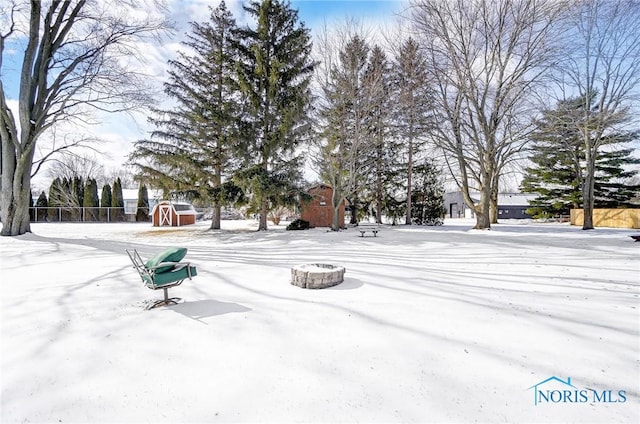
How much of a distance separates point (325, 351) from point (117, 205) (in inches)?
1475

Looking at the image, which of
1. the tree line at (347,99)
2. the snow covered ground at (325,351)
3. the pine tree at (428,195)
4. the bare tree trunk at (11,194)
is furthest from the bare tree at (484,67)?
the bare tree trunk at (11,194)

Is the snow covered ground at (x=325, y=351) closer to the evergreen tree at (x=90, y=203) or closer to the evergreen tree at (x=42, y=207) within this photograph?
the evergreen tree at (x=90, y=203)

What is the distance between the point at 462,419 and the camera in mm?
2014

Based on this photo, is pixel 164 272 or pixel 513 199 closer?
pixel 164 272

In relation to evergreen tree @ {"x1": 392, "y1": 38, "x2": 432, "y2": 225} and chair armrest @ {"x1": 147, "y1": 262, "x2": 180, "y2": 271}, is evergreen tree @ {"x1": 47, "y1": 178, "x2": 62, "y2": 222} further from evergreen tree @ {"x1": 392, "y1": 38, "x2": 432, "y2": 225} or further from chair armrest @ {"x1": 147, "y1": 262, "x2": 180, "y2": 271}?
chair armrest @ {"x1": 147, "y1": 262, "x2": 180, "y2": 271}

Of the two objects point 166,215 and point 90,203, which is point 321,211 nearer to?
point 166,215

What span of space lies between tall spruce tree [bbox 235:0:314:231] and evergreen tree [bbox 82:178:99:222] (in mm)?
25425

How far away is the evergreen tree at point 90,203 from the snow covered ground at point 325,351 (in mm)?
31947

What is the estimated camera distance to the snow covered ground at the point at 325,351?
2.14 metres

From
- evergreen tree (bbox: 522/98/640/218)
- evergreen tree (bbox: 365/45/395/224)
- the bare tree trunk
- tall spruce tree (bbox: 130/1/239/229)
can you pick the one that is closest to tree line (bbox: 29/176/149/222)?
tall spruce tree (bbox: 130/1/239/229)

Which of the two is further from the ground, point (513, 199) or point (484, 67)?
point (484, 67)

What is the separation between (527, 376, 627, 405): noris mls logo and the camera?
2232 mm

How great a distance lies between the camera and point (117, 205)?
1293 inches

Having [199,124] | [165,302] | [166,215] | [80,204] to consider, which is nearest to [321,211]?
[199,124]
